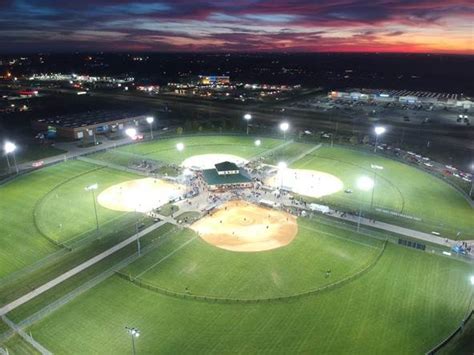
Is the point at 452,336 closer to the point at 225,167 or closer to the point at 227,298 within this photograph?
the point at 227,298

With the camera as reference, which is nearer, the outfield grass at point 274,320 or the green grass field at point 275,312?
the outfield grass at point 274,320

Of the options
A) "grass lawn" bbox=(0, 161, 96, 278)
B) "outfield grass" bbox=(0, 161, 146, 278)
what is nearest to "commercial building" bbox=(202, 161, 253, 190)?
"outfield grass" bbox=(0, 161, 146, 278)

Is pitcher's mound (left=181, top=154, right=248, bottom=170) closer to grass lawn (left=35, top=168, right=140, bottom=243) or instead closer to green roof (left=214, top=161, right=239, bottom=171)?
green roof (left=214, top=161, right=239, bottom=171)

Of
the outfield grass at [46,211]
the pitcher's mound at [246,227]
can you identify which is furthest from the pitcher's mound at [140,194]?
the pitcher's mound at [246,227]

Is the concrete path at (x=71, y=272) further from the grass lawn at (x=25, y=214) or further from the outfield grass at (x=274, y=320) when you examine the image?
the grass lawn at (x=25, y=214)

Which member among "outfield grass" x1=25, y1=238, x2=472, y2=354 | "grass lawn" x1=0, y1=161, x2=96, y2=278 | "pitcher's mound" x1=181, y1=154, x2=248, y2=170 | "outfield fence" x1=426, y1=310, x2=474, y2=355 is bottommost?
"outfield grass" x1=25, y1=238, x2=472, y2=354

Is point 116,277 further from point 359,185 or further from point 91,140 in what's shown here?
point 91,140
